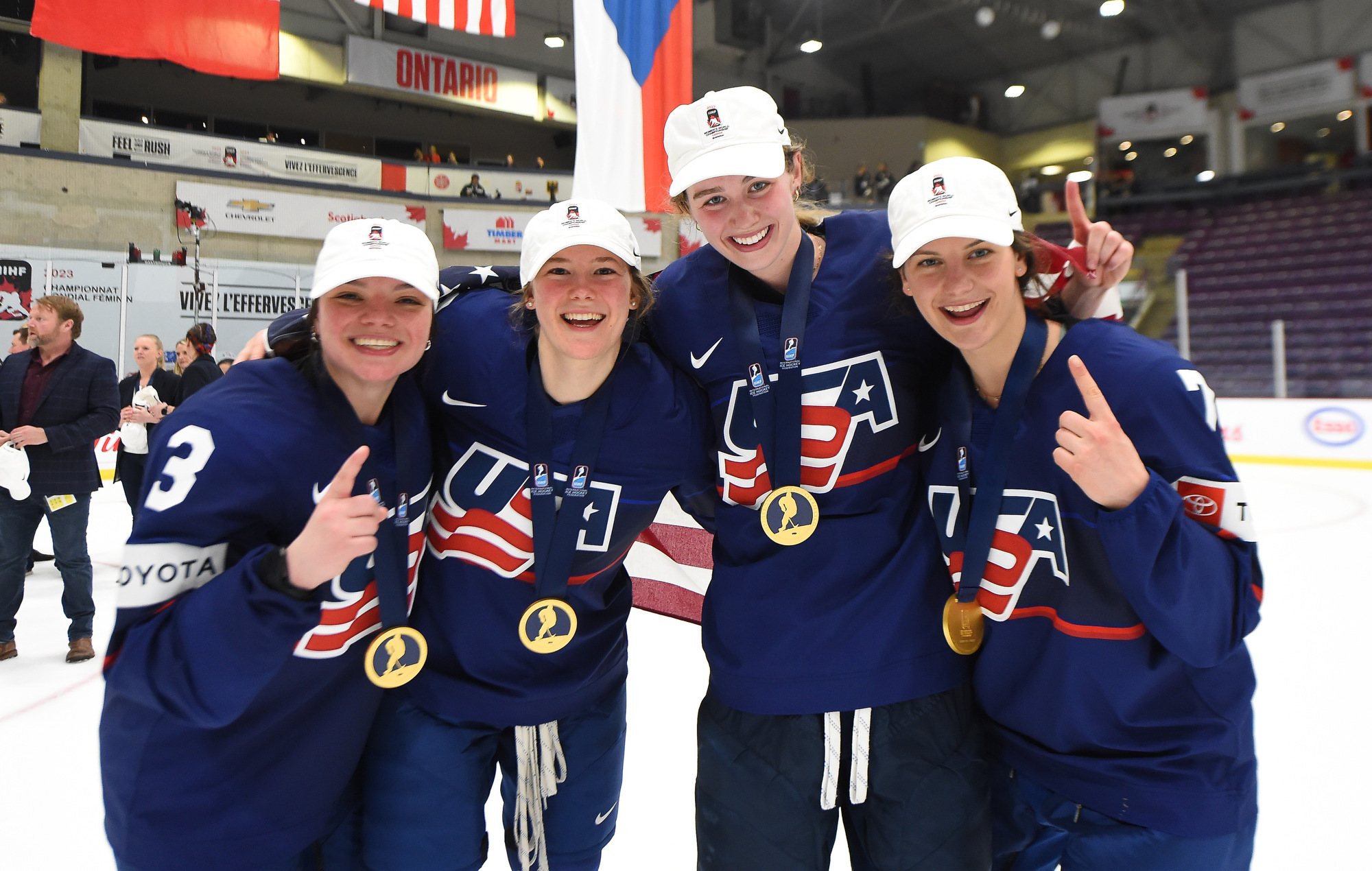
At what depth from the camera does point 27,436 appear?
4.05 meters

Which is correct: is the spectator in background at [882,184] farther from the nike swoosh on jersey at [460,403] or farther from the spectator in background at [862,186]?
the nike swoosh on jersey at [460,403]

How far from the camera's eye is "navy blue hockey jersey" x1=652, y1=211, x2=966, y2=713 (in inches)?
62.1

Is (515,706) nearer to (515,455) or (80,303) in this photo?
(515,455)

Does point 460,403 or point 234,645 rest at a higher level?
point 460,403

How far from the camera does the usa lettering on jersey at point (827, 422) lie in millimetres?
1631

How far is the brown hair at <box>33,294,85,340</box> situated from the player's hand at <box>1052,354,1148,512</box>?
457 centimetres

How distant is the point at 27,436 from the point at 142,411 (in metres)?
1.43

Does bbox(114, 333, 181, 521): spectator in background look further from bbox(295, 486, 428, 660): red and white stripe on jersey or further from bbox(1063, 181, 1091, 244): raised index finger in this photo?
bbox(1063, 181, 1091, 244): raised index finger

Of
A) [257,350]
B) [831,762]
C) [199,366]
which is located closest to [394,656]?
[257,350]

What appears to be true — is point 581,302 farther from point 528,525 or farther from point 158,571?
point 158,571

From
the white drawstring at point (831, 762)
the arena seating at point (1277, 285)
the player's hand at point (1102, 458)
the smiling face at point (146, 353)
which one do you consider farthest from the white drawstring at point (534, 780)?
the arena seating at point (1277, 285)

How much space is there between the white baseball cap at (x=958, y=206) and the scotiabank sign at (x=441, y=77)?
57.4ft

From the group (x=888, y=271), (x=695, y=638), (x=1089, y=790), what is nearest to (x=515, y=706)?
(x=1089, y=790)

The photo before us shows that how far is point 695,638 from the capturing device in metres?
4.29
